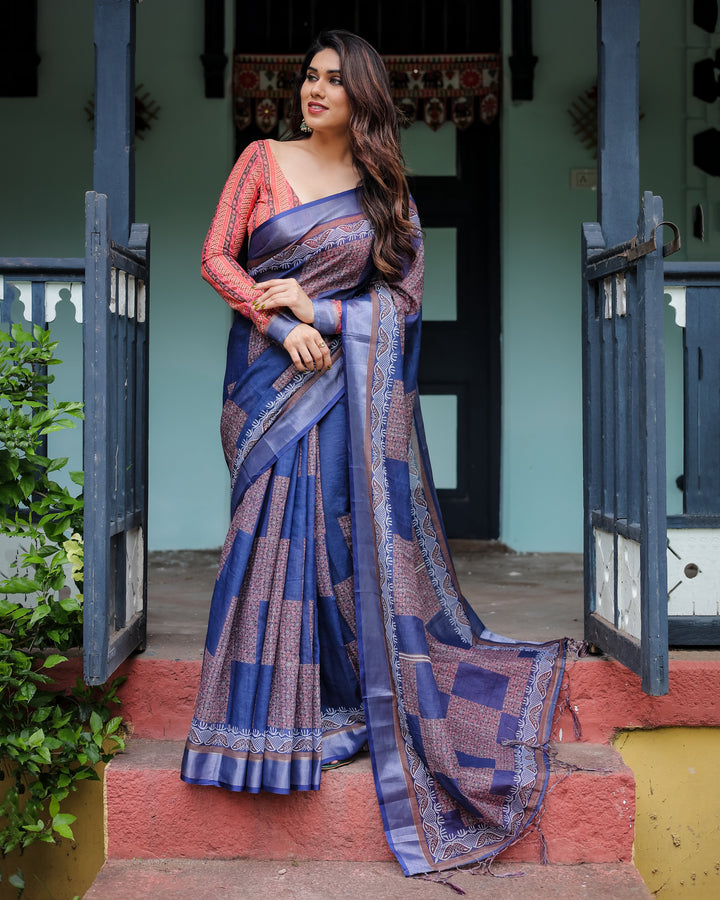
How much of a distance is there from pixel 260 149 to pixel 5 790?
2.06m

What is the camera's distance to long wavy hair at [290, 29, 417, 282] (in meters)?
2.82

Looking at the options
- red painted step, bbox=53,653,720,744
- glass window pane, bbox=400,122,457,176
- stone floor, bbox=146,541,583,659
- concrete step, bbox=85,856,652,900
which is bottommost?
concrete step, bbox=85,856,652,900

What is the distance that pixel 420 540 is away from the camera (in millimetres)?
3092

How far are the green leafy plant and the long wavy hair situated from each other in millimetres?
971

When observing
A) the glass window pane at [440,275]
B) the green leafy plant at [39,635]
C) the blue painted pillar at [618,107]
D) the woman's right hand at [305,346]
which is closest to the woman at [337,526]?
the woman's right hand at [305,346]

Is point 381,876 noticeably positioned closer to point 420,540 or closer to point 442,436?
point 420,540

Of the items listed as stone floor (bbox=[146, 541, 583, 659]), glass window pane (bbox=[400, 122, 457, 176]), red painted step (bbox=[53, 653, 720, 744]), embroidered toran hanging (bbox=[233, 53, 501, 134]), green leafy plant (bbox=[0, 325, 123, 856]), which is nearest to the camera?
green leafy plant (bbox=[0, 325, 123, 856])

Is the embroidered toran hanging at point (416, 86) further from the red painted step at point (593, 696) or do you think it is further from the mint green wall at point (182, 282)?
the red painted step at point (593, 696)

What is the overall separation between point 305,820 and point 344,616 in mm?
541

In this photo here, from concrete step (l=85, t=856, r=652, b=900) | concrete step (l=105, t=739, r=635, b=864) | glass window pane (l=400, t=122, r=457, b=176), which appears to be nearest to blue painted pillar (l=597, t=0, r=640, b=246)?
concrete step (l=105, t=739, r=635, b=864)

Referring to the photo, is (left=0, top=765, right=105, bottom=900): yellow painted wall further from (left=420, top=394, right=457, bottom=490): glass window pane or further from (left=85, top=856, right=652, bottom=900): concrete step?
(left=420, top=394, right=457, bottom=490): glass window pane

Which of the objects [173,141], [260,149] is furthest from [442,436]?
[260,149]

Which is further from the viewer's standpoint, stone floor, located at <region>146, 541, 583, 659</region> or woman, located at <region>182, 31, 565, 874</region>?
stone floor, located at <region>146, 541, 583, 659</region>

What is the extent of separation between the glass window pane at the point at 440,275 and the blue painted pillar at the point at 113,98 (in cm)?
257
